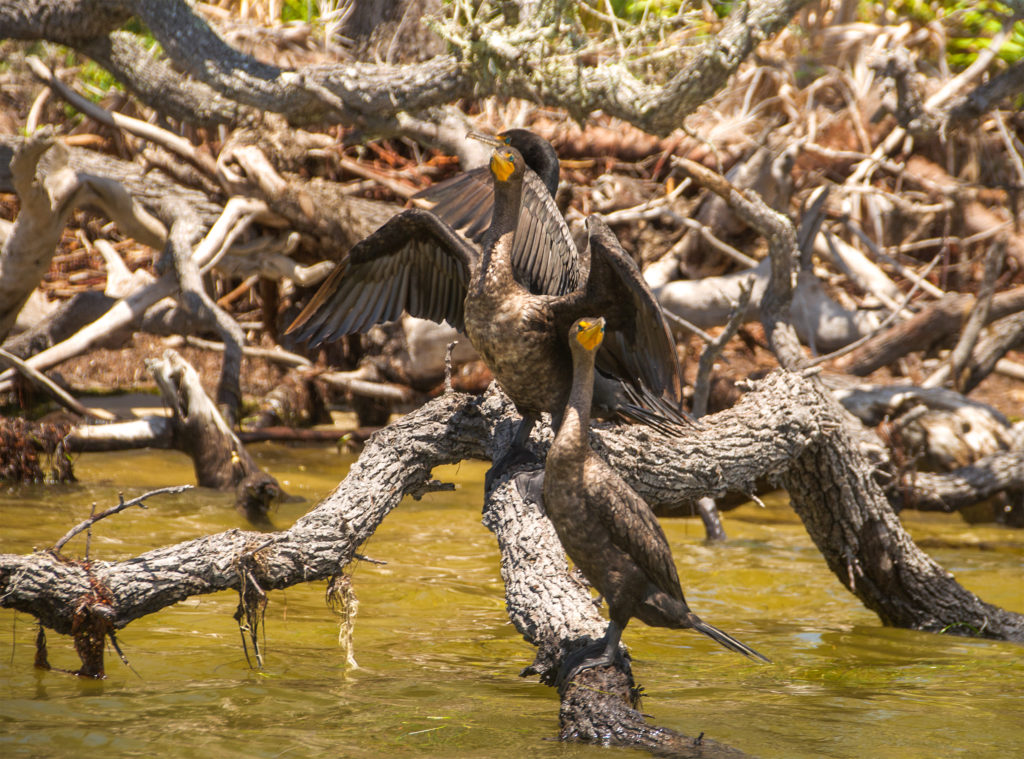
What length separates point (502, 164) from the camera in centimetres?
349

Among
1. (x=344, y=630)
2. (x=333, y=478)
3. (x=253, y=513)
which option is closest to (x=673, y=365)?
(x=344, y=630)

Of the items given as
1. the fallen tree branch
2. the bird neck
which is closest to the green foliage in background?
the fallen tree branch

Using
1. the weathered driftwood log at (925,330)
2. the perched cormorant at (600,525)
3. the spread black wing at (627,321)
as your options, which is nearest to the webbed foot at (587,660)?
the perched cormorant at (600,525)

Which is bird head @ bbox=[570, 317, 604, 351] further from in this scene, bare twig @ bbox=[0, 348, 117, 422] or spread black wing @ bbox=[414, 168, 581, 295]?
bare twig @ bbox=[0, 348, 117, 422]

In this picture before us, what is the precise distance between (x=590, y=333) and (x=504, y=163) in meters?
0.83

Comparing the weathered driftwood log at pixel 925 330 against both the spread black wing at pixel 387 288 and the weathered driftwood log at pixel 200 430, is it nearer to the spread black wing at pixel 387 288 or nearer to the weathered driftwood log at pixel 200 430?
the weathered driftwood log at pixel 200 430

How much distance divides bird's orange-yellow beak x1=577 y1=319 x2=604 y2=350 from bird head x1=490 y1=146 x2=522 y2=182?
77cm

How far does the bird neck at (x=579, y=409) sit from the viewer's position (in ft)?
9.59

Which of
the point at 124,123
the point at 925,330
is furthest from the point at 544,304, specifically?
the point at 124,123

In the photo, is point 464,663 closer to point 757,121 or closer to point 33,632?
point 33,632

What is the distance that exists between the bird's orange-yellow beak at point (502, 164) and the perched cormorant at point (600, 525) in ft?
2.39

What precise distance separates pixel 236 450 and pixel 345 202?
8.19 ft

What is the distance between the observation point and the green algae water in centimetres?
318

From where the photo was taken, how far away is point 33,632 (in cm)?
419
